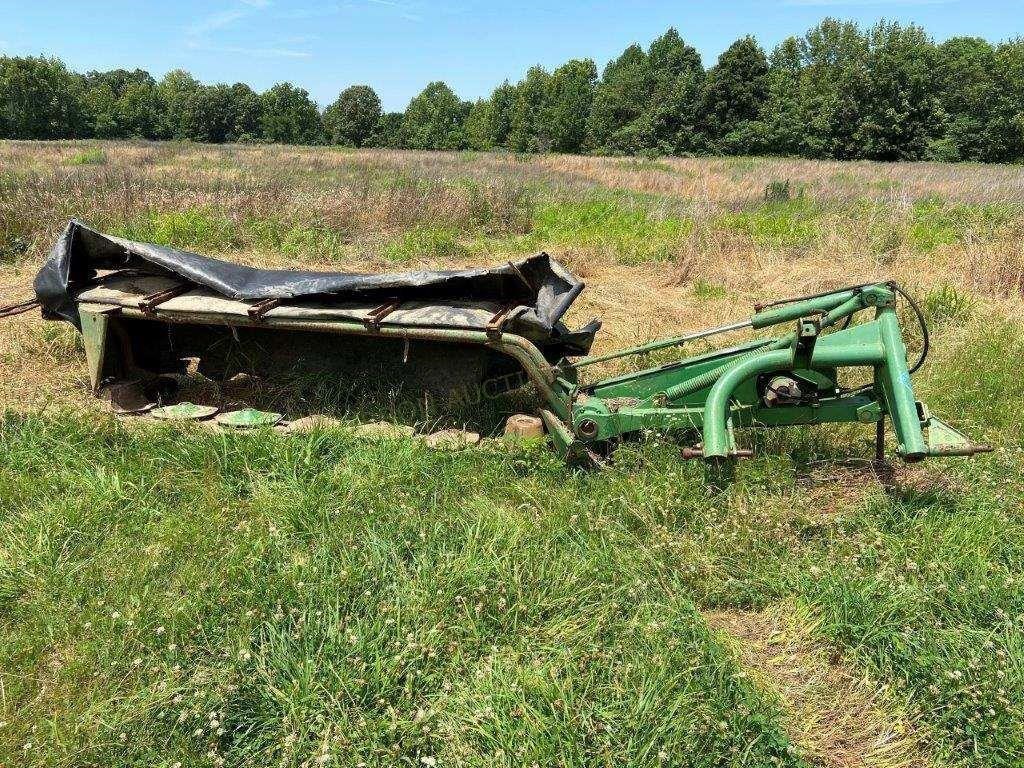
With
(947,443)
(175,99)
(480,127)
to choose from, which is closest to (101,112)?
(175,99)

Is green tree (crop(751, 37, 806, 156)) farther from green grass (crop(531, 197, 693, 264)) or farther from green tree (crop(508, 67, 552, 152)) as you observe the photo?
green grass (crop(531, 197, 693, 264))

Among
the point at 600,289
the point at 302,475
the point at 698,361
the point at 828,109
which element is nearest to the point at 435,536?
the point at 302,475

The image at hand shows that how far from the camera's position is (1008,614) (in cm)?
251

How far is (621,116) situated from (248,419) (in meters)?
59.3

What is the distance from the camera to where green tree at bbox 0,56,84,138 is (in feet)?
193

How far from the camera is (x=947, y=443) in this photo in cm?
297

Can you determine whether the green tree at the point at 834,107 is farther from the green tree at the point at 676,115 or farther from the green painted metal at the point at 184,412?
the green painted metal at the point at 184,412

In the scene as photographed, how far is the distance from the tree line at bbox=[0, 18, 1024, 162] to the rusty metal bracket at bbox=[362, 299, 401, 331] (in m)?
39.0

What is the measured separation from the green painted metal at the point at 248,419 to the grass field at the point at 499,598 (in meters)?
0.28

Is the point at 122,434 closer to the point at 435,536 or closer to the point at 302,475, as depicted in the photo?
the point at 302,475

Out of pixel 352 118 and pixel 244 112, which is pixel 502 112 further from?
pixel 244 112

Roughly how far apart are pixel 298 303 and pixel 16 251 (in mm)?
5551

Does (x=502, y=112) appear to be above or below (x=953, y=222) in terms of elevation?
above

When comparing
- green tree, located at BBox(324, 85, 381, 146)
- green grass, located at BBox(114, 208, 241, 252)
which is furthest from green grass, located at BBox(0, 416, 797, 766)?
green tree, located at BBox(324, 85, 381, 146)
